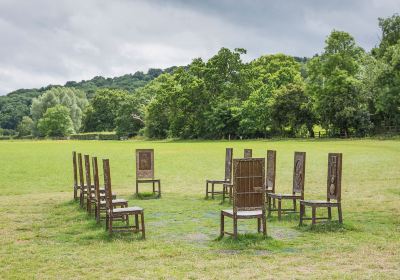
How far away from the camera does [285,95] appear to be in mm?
78625

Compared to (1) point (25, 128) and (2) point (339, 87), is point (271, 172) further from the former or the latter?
(1) point (25, 128)

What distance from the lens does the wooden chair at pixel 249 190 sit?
11.0 metres

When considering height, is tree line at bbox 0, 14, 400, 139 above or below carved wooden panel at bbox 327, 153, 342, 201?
above

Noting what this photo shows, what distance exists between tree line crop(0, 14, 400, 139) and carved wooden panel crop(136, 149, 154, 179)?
169ft

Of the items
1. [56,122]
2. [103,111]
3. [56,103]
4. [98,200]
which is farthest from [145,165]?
[56,103]

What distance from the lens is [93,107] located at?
14325 cm

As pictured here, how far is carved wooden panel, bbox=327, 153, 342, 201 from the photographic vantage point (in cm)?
1285

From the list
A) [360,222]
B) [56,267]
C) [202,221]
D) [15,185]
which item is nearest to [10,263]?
[56,267]

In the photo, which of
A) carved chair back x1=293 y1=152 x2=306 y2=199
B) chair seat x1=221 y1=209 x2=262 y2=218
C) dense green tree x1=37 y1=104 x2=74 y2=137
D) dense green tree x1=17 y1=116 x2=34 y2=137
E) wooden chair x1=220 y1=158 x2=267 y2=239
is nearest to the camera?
chair seat x1=221 y1=209 x2=262 y2=218

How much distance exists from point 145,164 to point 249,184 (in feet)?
32.2

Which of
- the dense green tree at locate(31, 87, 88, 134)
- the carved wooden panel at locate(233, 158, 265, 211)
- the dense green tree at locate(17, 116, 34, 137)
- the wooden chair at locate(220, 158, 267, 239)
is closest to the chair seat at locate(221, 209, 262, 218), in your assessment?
the wooden chair at locate(220, 158, 267, 239)

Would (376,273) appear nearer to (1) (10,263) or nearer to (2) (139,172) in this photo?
(1) (10,263)

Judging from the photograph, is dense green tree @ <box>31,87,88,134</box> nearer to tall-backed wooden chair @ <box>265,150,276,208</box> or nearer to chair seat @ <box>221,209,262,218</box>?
tall-backed wooden chair @ <box>265,150,276,208</box>

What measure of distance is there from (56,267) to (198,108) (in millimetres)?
82613
